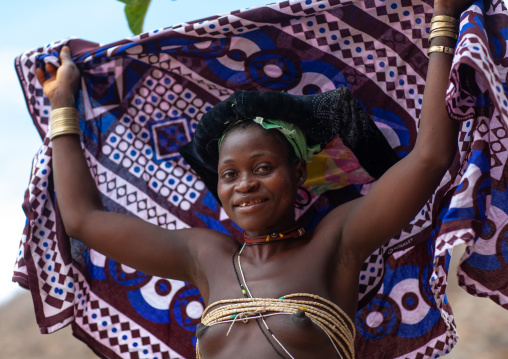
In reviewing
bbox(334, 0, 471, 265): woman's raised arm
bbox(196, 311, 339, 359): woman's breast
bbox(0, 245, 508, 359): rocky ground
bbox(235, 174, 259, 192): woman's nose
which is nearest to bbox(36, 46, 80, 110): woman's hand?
bbox(235, 174, 259, 192): woman's nose

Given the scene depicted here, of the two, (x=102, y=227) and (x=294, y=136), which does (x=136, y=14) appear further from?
(x=102, y=227)

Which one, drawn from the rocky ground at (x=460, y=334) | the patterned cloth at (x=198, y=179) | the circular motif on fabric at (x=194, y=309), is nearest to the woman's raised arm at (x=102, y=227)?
the patterned cloth at (x=198, y=179)

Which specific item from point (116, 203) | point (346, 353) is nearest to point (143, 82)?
point (116, 203)

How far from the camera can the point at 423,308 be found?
3314mm

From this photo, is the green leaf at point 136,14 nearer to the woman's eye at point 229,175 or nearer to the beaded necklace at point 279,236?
the woman's eye at point 229,175

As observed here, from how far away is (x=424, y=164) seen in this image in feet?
8.52

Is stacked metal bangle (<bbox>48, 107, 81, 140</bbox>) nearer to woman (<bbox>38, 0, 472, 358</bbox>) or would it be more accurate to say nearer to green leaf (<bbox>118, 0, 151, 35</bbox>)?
→ woman (<bbox>38, 0, 472, 358</bbox>)

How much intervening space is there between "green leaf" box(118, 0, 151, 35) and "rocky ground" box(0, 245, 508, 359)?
21.1 feet

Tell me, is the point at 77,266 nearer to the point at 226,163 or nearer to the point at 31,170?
the point at 31,170

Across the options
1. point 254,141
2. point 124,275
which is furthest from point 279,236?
point 124,275

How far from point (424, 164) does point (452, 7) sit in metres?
0.62

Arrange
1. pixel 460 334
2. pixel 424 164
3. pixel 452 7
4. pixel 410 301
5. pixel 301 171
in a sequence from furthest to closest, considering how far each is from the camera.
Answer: pixel 460 334
pixel 410 301
pixel 301 171
pixel 452 7
pixel 424 164

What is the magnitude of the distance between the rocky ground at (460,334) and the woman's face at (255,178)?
5900 mm

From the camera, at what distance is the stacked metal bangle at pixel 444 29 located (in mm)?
2652
